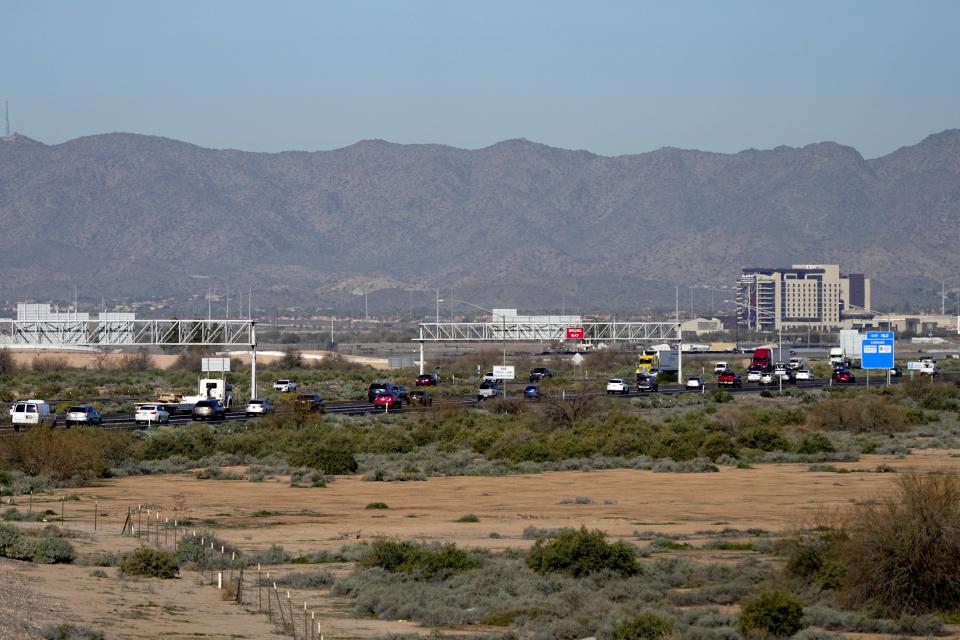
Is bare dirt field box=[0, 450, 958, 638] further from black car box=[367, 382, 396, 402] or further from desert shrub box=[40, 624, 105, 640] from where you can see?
black car box=[367, 382, 396, 402]

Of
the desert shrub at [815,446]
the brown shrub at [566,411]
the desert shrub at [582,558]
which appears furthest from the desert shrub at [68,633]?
the brown shrub at [566,411]

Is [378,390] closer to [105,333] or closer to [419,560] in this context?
[105,333]

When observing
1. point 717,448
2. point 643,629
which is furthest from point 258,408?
Result: point 643,629

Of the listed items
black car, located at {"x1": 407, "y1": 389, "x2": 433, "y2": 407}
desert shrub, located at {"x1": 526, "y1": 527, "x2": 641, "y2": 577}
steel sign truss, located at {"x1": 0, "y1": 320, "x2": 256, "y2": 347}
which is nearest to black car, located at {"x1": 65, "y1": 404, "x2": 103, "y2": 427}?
black car, located at {"x1": 407, "y1": 389, "x2": 433, "y2": 407}

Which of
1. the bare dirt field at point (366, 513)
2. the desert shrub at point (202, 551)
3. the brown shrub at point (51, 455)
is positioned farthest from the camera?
the brown shrub at point (51, 455)

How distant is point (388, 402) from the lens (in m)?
86.9

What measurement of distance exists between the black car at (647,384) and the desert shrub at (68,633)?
85.0 metres

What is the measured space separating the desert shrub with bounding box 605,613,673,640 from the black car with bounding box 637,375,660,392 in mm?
82365

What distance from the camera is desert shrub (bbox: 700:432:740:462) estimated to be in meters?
58.2

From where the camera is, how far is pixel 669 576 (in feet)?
92.8

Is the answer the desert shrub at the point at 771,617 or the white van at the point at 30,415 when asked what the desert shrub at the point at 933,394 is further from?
the desert shrub at the point at 771,617

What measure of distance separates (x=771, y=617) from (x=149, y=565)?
11439mm

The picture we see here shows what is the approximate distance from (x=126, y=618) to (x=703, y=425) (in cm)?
4971

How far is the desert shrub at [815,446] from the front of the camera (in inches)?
2399
